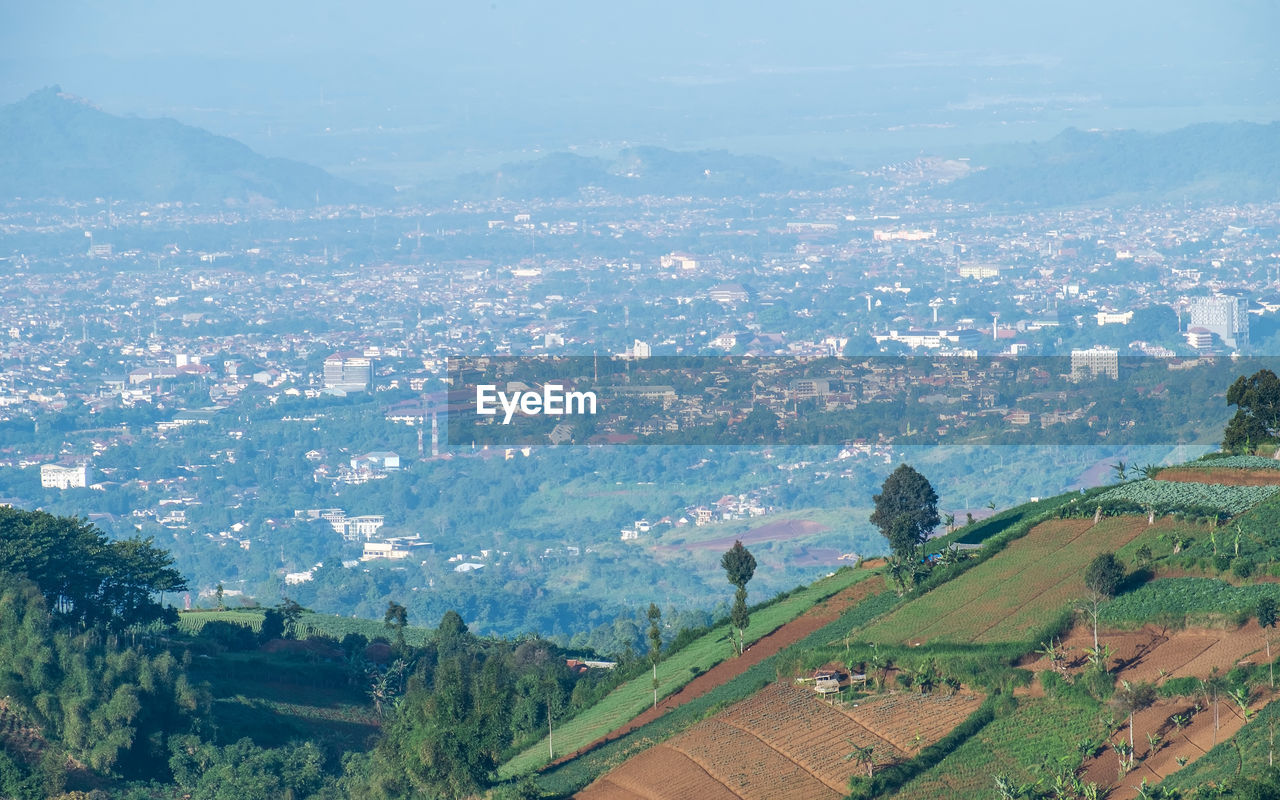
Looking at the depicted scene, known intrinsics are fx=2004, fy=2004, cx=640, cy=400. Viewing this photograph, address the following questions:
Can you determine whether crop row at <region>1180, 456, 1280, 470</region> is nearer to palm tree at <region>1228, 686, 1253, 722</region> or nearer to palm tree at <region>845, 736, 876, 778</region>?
palm tree at <region>1228, 686, 1253, 722</region>

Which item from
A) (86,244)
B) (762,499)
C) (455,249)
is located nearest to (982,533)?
(762,499)

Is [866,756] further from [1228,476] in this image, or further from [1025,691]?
[1228,476]

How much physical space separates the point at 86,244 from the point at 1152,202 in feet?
289

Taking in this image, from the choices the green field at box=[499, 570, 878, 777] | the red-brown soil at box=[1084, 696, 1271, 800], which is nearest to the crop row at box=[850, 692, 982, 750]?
the red-brown soil at box=[1084, 696, 1271, 800]

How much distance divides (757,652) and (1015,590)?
3659 mm

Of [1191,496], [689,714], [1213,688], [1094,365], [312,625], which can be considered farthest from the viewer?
[1094,365]

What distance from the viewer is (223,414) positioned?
101750mm

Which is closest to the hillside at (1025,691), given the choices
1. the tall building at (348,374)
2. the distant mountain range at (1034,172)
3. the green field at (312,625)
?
the green field at (312,625)

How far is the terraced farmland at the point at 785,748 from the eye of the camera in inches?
768

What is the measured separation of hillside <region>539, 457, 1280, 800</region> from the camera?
18781mm

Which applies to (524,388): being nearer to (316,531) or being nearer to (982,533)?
(316,531)

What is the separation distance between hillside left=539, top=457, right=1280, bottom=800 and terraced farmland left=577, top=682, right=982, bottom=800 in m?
0.03

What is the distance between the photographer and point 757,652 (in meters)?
25.9

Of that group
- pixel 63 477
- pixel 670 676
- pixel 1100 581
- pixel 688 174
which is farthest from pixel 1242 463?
pixel 688 174
